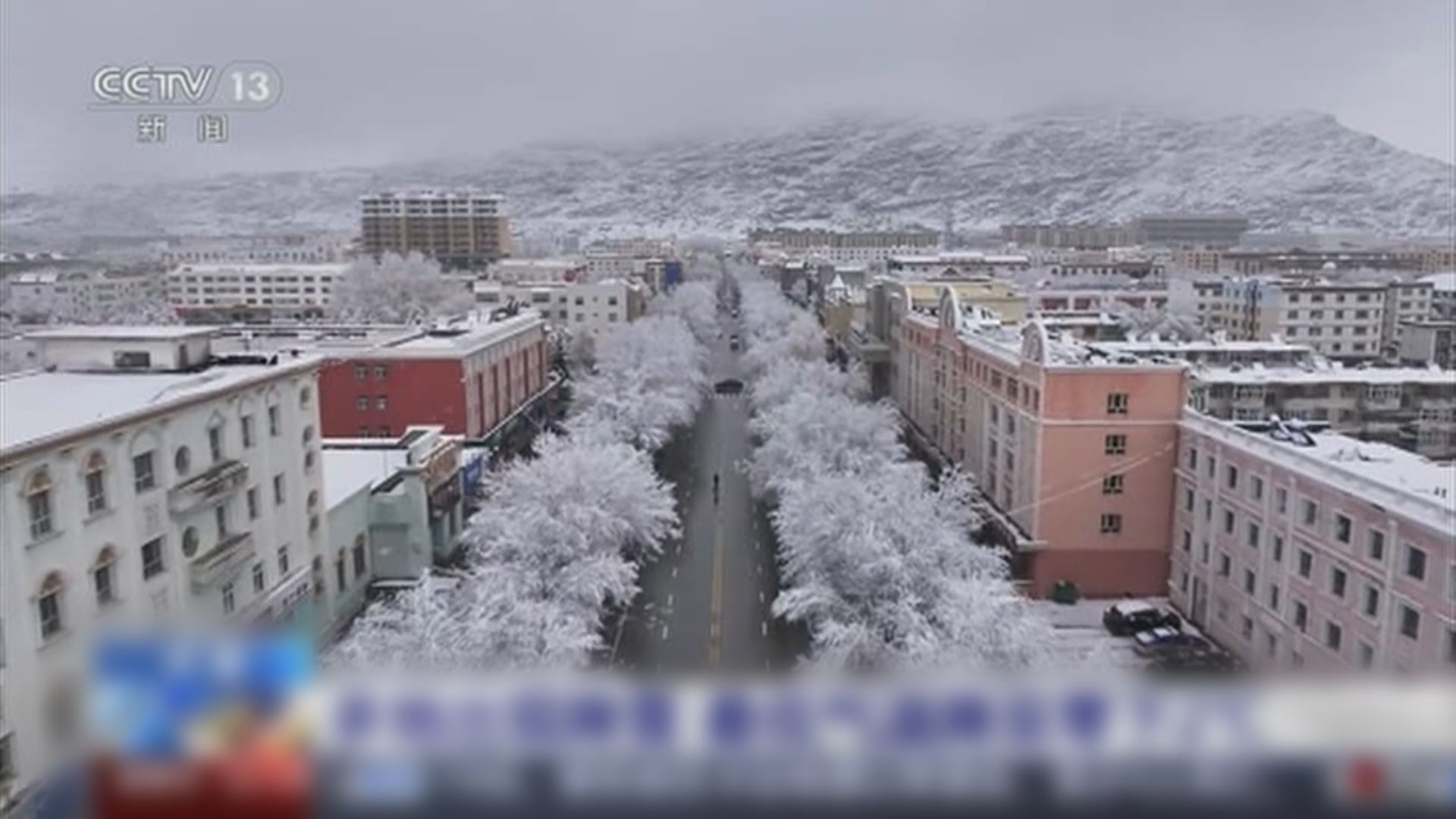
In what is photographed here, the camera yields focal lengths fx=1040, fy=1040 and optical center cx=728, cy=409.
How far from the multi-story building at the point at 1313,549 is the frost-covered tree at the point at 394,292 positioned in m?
73.9

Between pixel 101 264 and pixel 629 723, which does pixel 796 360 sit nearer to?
pixel 629 723

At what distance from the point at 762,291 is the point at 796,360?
5168cm

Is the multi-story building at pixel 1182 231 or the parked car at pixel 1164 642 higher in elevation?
the multi-story building at pixel 1182 231

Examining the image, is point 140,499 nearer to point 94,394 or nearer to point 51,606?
point 51,606

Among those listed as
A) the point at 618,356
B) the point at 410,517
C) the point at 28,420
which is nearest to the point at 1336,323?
the point at 618,356

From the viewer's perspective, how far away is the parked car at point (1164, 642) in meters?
29.2

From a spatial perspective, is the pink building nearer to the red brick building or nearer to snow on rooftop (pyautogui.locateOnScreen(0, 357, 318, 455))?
snow on rooftop (pyautogui.locateOnScreen(0, 357, 318, 455))

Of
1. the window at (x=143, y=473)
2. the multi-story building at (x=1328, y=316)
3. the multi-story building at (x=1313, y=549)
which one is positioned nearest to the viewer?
the window at (x=143, y=473)

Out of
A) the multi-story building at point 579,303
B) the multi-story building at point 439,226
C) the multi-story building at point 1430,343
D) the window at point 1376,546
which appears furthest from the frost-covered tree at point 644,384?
the multi-story building at point 439,226

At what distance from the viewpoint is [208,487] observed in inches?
870

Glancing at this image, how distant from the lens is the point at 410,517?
32.8m

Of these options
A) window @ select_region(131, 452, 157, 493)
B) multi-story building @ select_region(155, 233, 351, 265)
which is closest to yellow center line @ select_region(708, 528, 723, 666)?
window @ select_region(131, 452, 157, 493)

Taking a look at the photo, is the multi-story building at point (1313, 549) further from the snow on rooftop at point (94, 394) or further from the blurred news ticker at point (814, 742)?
the snow on rooftop at point (94, 394)

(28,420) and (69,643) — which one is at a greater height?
(28,420)
